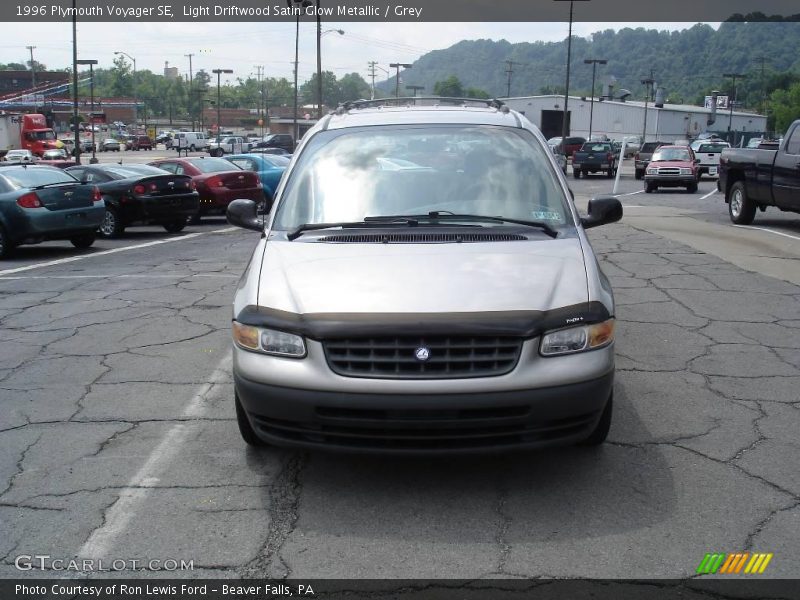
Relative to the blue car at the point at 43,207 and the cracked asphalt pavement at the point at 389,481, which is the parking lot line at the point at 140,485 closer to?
the cracked asphalt pavement at the point at 389,481

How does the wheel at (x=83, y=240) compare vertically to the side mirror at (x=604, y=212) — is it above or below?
below

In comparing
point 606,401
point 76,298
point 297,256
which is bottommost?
point 76,298

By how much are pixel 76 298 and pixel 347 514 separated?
6.96 meters

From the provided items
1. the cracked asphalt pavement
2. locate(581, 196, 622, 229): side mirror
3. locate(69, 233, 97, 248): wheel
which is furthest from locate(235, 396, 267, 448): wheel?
locate(69, 233, 97, 248): wheel

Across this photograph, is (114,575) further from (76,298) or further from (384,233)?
(76,298)

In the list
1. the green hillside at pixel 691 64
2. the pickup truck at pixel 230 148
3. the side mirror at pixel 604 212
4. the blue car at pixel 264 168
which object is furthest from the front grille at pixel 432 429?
the green hillside at pixel 691 64

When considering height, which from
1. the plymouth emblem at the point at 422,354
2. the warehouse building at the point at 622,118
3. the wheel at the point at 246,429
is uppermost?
the warehouse building at the point at 622,118

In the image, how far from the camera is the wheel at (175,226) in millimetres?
18109

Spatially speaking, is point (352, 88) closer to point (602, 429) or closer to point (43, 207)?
point (43, 207)

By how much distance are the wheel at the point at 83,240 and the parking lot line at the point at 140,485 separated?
1019cm

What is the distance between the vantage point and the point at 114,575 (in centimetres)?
347

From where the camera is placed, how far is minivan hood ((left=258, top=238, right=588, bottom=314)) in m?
4.03

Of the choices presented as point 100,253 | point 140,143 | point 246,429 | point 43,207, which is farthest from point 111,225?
point 140,143

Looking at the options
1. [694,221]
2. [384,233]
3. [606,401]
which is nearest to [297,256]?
[384,233]
